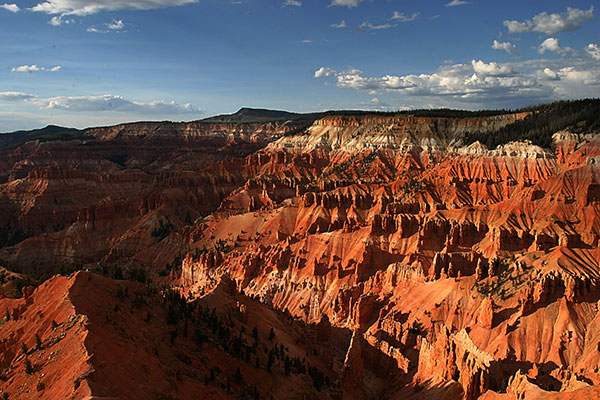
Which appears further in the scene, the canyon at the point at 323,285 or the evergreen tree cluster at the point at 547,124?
the evergreen tree cluster at the point at 547,124

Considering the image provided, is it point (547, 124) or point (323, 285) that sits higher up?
point (547, 124)

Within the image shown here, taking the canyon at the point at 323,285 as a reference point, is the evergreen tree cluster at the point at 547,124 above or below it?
above

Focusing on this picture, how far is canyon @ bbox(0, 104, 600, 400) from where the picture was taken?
92.0 feet

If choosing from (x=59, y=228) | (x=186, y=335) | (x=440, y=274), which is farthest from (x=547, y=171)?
(x=59, y=228)

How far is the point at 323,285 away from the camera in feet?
234

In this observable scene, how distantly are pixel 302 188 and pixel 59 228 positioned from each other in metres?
69.3

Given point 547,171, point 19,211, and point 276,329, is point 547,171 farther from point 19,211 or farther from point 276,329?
point 19,211

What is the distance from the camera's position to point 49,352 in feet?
80.7

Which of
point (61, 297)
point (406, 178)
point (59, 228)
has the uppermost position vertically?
point (61, 297)

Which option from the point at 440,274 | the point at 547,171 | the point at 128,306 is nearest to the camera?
the point at 128,306

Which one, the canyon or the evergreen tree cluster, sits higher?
the evergreen tree cluster

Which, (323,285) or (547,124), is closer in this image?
(323,285)

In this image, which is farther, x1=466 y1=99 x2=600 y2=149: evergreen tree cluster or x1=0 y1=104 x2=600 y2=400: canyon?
x1=466 y1=99 x2=600 y2=149: evergreen tree cluster

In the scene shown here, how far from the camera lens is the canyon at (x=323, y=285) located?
1104 inches
